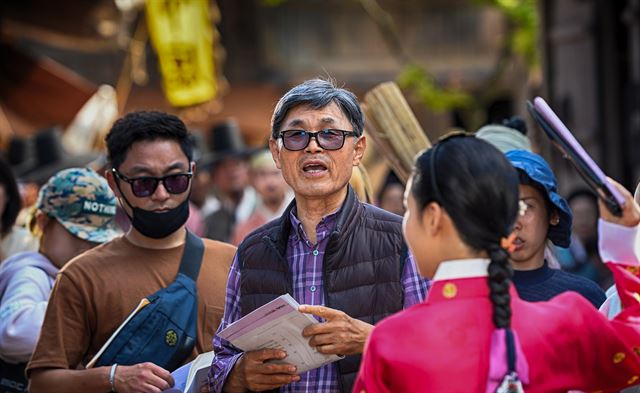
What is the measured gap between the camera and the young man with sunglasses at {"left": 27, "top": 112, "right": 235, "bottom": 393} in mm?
5117

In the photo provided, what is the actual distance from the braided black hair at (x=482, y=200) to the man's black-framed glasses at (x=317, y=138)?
88 centimetres

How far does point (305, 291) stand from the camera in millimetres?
4422

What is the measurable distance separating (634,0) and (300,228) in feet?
18.2

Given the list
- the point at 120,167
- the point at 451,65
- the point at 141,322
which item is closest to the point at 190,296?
the point at 141,322

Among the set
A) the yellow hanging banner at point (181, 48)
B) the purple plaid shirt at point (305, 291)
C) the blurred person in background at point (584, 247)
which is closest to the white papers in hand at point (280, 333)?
the purple plaid shirt at point (305, 291)

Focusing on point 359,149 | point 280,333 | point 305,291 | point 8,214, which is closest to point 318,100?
point 359,149

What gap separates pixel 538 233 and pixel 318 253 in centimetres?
95

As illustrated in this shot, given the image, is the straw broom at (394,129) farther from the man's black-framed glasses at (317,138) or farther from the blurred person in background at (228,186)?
the blurred person in background at (228,186)

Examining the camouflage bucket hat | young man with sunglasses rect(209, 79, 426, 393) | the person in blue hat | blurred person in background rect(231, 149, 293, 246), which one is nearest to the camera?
young man with sunglasses rect(209, 79, 426, 393)

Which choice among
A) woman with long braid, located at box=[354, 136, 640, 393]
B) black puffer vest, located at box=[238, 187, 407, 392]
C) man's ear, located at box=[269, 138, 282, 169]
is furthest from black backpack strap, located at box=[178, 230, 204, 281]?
woman with long braid, located at box=[354, 136, 640, 393]

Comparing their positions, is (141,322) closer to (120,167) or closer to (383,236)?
(120,167)

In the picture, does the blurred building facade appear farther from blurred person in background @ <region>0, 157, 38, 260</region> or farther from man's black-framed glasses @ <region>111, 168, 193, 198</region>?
man's black-framed glasses @ <region>111, 168, 193, 198</region>

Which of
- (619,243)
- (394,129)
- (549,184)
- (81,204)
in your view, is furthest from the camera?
(394,129)

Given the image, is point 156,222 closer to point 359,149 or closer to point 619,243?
point 359,149
